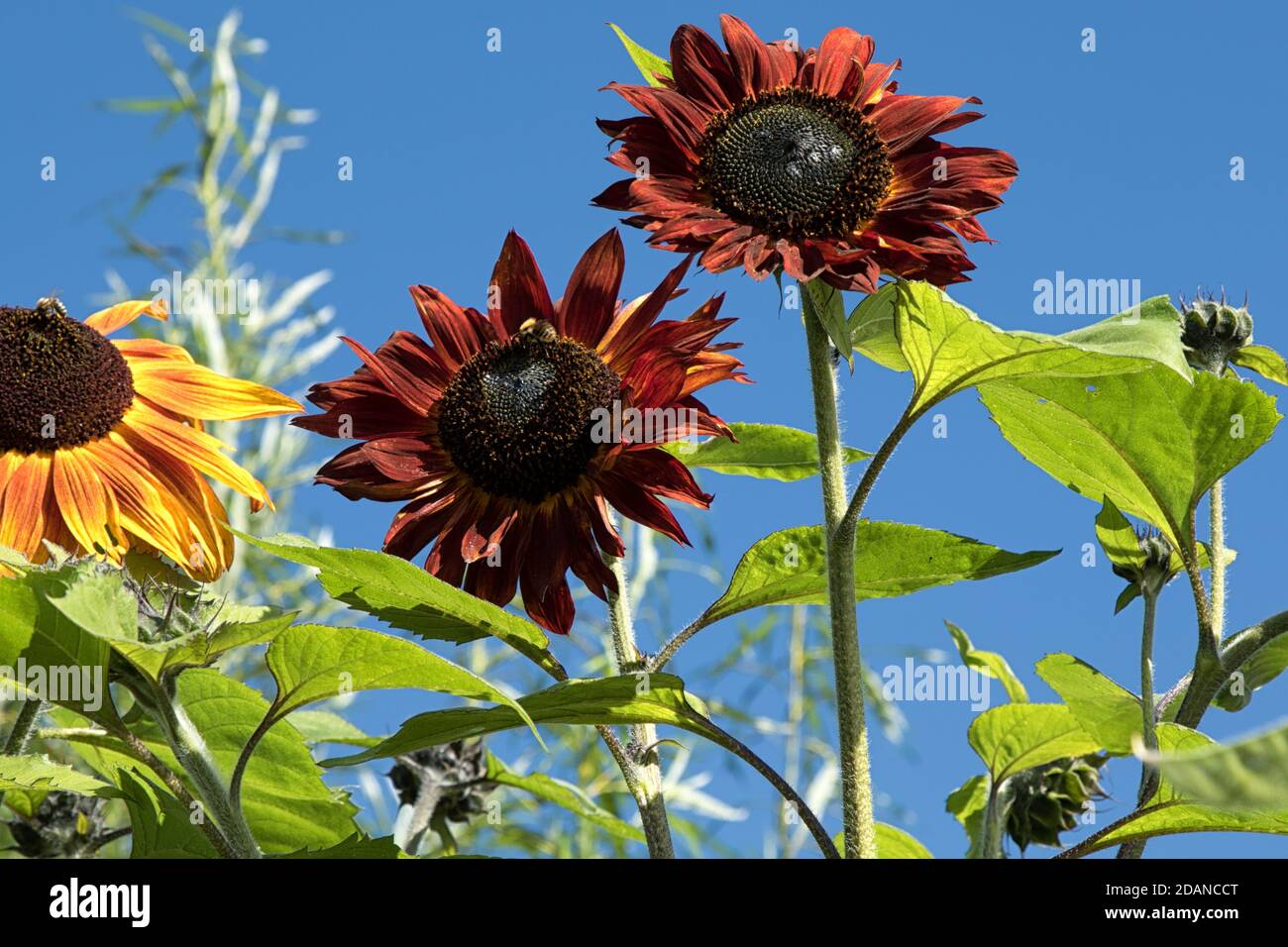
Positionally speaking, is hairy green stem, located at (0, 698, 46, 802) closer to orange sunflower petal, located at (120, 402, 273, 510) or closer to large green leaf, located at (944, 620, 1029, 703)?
orange sunflower petal, located at (120, 402, 273, 510)

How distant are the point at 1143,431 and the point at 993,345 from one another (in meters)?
0.19

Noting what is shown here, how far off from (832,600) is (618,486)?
213mm

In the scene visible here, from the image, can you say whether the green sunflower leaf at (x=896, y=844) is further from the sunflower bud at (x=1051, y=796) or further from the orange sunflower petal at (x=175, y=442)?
the orange sunflower petal at (x=175, y=442)

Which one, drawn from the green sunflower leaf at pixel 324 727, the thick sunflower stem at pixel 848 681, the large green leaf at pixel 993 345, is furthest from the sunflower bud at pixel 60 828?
the large green leaf at pixel 993 345

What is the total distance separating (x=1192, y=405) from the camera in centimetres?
105

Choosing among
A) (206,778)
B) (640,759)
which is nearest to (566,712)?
(640,759)

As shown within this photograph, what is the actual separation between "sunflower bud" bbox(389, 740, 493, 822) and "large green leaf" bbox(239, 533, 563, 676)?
20.8 inches

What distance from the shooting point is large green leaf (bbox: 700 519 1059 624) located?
3.46ft

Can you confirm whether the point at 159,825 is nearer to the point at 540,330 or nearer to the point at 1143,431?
the point at 540,330

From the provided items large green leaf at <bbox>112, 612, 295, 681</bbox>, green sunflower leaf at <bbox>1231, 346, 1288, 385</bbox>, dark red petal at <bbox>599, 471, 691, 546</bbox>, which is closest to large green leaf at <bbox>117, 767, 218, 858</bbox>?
large green leaf at <bbox>112, 612, 295, 681</bbox>
